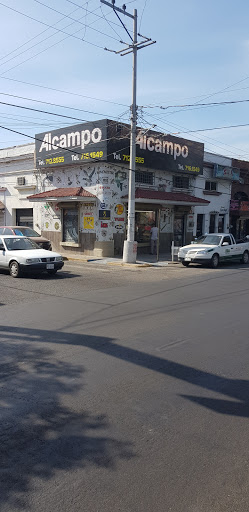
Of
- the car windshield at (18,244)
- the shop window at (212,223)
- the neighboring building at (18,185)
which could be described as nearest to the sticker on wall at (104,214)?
the neighboring building at (18,185)

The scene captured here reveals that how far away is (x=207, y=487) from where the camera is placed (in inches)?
117

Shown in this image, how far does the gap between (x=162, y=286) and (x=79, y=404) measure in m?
8.41

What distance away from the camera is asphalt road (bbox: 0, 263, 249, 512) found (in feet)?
9.53

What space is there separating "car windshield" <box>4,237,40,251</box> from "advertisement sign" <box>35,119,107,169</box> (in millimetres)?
6932

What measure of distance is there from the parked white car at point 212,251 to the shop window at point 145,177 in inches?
243

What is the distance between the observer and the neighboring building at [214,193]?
93.7 feet

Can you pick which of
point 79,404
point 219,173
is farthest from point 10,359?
point 219,173

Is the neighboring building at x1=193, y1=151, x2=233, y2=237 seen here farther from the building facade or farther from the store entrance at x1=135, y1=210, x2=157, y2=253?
the store entrance at x1=135, y1=210, x2=157, y2=253

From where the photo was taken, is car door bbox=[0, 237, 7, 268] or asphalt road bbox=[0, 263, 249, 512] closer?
asphalt road bbox=[0, 263, 249, 512]

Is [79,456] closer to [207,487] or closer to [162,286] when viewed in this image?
[207,487]

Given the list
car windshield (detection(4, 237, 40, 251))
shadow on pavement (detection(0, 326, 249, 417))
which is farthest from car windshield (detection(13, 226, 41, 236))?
shadow on pavement (detection(0, 326, 249, 417))

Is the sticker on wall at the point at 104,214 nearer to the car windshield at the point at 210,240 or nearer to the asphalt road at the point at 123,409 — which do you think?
the car windshield at the point at 210,240

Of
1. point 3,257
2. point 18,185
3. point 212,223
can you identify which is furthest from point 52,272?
point 212,223

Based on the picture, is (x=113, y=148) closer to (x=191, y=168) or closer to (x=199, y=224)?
(x=191, y=168)
